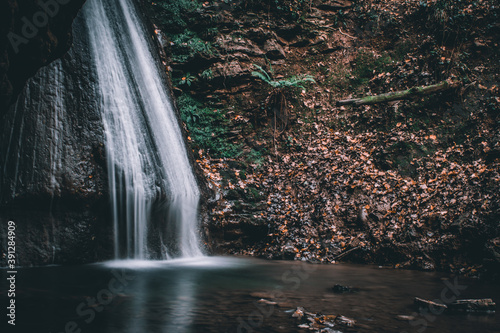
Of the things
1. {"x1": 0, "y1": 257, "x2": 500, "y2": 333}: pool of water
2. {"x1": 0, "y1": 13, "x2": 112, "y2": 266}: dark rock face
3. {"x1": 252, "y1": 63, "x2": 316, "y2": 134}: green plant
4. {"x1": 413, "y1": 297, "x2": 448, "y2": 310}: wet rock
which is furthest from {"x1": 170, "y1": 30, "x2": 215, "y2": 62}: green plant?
{"x1": 413, "y1": 297, "x2": 448, "y2": 310}: wet rock

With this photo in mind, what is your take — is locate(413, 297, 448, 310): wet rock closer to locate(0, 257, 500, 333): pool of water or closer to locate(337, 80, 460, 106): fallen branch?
locate(0, 257, 500, 333): pool of water

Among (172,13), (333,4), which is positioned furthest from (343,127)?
(172,13)

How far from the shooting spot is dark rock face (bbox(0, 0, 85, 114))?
96.0 inches

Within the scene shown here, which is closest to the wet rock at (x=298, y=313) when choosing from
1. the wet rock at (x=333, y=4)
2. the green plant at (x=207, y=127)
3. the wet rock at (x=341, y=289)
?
the wet rock at (x=341, y=289)

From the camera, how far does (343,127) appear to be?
958 cm

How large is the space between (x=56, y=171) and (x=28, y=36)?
3.05 m

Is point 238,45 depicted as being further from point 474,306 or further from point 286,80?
point 474,306

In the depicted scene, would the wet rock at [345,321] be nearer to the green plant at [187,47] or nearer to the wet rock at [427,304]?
the wet rock at [427,304]

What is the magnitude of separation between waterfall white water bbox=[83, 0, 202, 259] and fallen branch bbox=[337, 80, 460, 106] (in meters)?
5.45

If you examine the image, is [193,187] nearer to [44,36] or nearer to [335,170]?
[335,170]

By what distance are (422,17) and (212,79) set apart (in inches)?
289

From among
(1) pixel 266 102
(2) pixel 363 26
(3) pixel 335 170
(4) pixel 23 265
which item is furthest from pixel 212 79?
(4) pixel 23 265

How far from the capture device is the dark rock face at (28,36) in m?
2.44

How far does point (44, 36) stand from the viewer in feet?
9.52
